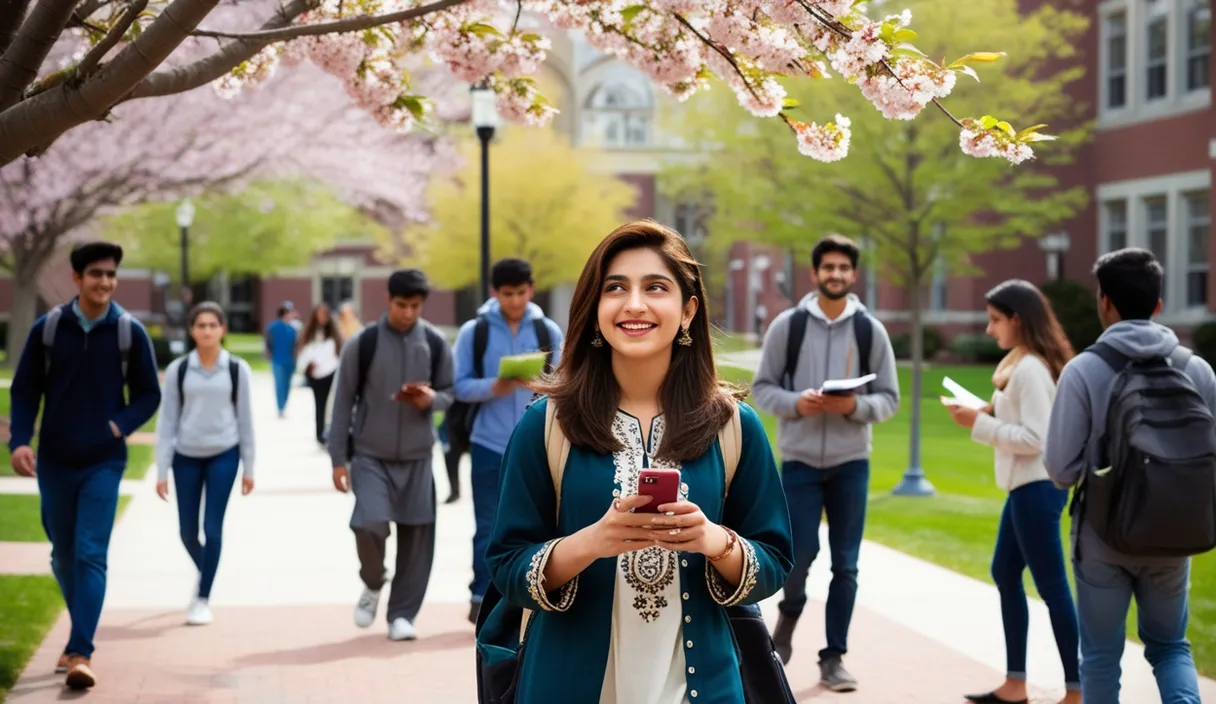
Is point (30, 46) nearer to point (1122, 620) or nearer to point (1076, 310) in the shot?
point (1122, 620)

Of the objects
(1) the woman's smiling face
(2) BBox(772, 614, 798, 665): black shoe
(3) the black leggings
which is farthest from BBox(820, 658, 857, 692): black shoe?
(3) the black leggings

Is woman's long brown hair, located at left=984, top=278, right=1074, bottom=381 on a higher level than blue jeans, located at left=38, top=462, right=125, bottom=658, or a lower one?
higher

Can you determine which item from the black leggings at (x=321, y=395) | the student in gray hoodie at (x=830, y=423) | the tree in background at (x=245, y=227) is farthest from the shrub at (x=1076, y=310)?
the student in gray hoodie at (x=830, y=423)

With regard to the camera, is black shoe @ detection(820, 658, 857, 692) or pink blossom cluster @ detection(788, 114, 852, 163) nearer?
pink blossom cluster @ detection(788, 114, 852, 163)

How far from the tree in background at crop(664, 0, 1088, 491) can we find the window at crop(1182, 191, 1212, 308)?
5.78 metres

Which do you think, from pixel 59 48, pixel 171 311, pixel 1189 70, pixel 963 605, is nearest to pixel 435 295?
pixel 171 311

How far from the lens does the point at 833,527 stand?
7.71 m

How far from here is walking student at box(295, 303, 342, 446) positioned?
1986 cm

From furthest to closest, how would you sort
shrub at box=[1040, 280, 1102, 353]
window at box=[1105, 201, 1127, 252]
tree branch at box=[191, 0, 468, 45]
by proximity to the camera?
window at box=[1105, 201, 1127, 252] → shrub at box=[1040, 280, 1102, 353] → tree branch at box=[191, 0, 468, 45]

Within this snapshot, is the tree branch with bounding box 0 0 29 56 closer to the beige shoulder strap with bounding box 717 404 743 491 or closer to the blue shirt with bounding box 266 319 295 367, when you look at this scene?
the beige shoulder strap with bounding box 717 404 743 491

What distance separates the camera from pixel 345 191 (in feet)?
112

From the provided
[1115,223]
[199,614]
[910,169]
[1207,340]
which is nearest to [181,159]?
[910,169]

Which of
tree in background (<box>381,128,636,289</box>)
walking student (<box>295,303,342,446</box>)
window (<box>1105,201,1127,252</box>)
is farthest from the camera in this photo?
tree in background (<box>381,128,636,289</box>)

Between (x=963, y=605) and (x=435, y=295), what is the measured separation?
65.8 m
